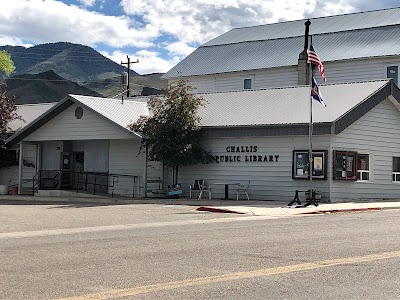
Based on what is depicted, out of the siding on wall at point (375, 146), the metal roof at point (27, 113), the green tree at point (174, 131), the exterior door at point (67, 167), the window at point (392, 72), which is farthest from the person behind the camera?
the window at point (392, 72)

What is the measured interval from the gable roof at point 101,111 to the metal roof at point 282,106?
360 cm

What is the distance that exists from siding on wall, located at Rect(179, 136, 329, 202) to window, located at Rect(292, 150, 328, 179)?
0.22 m

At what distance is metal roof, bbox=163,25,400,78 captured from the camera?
46594 millimetres

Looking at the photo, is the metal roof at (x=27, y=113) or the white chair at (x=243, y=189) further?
the metal roof at (x=27, y=113)

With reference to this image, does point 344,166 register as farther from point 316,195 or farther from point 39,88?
point 39,88

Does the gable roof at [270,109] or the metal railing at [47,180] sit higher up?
the gable roof at [270,109]

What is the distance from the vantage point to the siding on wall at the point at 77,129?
1256 inches

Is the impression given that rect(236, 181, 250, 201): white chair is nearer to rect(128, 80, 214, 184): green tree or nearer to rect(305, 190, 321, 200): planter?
rect(128, 80, 214, 184): green tree

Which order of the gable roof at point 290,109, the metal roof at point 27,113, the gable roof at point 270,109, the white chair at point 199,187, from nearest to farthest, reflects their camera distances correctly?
the gable roof at point 290,109, the gable roof at point 270,109, the white chair at point 199,187, the metal roof at point 27,113

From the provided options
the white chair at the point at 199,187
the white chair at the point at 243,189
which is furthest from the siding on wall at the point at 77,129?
the white chair at the point at 243,189

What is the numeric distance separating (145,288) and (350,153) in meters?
21.1

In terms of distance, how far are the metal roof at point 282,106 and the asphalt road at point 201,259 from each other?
9.26 meters

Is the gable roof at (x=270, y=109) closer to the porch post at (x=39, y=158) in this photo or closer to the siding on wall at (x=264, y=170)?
the siding on wall at (x=264, y=170)

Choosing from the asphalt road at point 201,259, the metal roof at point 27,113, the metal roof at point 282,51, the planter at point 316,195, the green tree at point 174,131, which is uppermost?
the metal roof at point 282,51
